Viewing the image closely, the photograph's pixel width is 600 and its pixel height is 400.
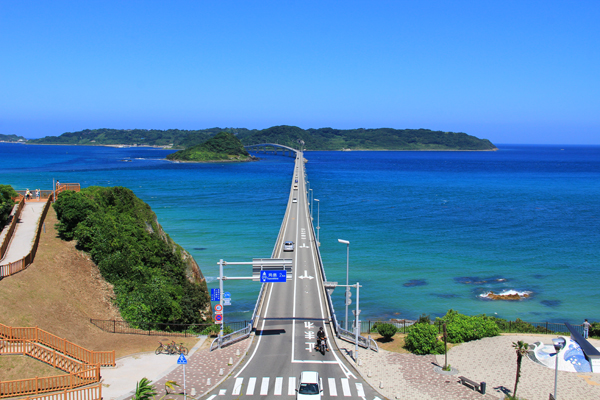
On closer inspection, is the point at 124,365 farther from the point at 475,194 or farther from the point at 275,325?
the point at 475,194

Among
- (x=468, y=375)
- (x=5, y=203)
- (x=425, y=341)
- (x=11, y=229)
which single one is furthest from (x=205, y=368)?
(x=5, y=203)

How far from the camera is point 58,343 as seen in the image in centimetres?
2158

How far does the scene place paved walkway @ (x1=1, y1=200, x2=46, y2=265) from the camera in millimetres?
31931

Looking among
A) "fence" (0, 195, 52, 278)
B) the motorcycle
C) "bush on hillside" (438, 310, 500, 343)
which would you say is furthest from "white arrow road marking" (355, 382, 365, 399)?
"fence" (0, 195, 52, 278)

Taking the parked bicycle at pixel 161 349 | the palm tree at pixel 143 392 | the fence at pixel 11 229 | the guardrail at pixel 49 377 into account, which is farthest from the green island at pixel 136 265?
the palm tree at pixel 143 392

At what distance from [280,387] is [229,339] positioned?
268 inches

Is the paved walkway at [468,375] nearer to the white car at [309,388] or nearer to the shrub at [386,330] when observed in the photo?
the shrub at [386,330]

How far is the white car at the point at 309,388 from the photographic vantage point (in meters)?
18.8

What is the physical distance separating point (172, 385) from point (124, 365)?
10.8ft

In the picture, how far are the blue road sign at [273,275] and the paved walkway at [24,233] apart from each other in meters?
17.1

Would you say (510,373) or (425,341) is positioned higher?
(425,341)

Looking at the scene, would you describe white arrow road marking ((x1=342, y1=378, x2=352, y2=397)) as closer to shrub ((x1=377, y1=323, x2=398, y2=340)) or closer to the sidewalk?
the sidewalk

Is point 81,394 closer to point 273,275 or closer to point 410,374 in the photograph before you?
point 273,275

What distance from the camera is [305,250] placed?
50719 mm
